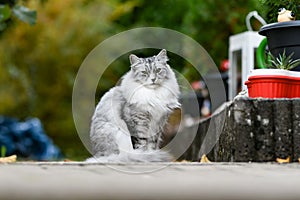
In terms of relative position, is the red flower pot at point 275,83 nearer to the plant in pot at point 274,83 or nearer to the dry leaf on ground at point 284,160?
the plant in pot at point 274,83

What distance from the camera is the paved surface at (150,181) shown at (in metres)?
1.35

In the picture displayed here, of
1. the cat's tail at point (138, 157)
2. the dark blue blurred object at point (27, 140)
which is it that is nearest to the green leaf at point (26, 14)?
the cat's tail at point (138, 157)

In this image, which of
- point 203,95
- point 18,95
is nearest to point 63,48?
point 18,95

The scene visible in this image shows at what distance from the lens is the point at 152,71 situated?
2732mm

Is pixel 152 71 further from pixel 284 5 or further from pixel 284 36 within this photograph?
pixel 284 5

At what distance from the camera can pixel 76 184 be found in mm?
1543

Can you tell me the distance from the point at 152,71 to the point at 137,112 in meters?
0.20

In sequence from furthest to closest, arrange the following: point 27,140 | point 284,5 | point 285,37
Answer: point 27,140 < point 284,5 < point 285,37

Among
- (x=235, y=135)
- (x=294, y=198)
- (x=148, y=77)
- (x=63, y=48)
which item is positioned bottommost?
(x=294, y=198)

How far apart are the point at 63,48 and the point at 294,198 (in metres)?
8.45

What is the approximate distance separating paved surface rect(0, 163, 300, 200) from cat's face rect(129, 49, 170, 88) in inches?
24.2

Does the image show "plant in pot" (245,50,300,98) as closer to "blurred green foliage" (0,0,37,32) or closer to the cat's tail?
the cat's tail

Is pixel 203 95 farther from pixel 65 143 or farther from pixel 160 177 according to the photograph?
pixel 160 177

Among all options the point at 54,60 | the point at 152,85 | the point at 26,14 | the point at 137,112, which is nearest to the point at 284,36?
the point at 152,85
